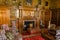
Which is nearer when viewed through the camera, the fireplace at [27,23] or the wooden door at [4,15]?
the wooden door at [4,15]

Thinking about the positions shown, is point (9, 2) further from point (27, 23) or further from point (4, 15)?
point (27, 23)

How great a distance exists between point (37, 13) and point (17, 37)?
523cm

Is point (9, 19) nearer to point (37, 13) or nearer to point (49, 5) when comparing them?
point (37, 13)

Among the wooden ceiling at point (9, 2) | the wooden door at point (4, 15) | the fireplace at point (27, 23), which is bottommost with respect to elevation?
the fireplace at point (27, 23)

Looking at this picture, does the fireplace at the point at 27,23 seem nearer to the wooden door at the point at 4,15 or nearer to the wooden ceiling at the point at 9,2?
the wooden door at the point at 4,15

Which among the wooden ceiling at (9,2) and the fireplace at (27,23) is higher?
the wooden ceiling at (9,2)

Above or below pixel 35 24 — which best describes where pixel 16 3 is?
above

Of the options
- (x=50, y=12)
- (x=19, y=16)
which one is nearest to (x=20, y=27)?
(x=19, y=16)

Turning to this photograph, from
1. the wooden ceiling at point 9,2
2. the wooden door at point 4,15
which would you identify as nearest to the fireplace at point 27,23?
the wooden door at point 4,15

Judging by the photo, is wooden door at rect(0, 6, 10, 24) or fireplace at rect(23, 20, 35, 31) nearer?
wooden door at rect(0, 6, 10, 24)

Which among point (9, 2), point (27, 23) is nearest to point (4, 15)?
point (9, 2)

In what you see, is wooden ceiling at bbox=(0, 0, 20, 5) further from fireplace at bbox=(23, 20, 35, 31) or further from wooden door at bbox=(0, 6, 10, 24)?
fireplace at bbox=(23, 20, 35, 31)

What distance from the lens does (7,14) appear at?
248 inches

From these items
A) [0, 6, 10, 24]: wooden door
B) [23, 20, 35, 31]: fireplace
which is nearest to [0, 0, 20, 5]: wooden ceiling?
[0, 6, 10, 24]: wooden door
